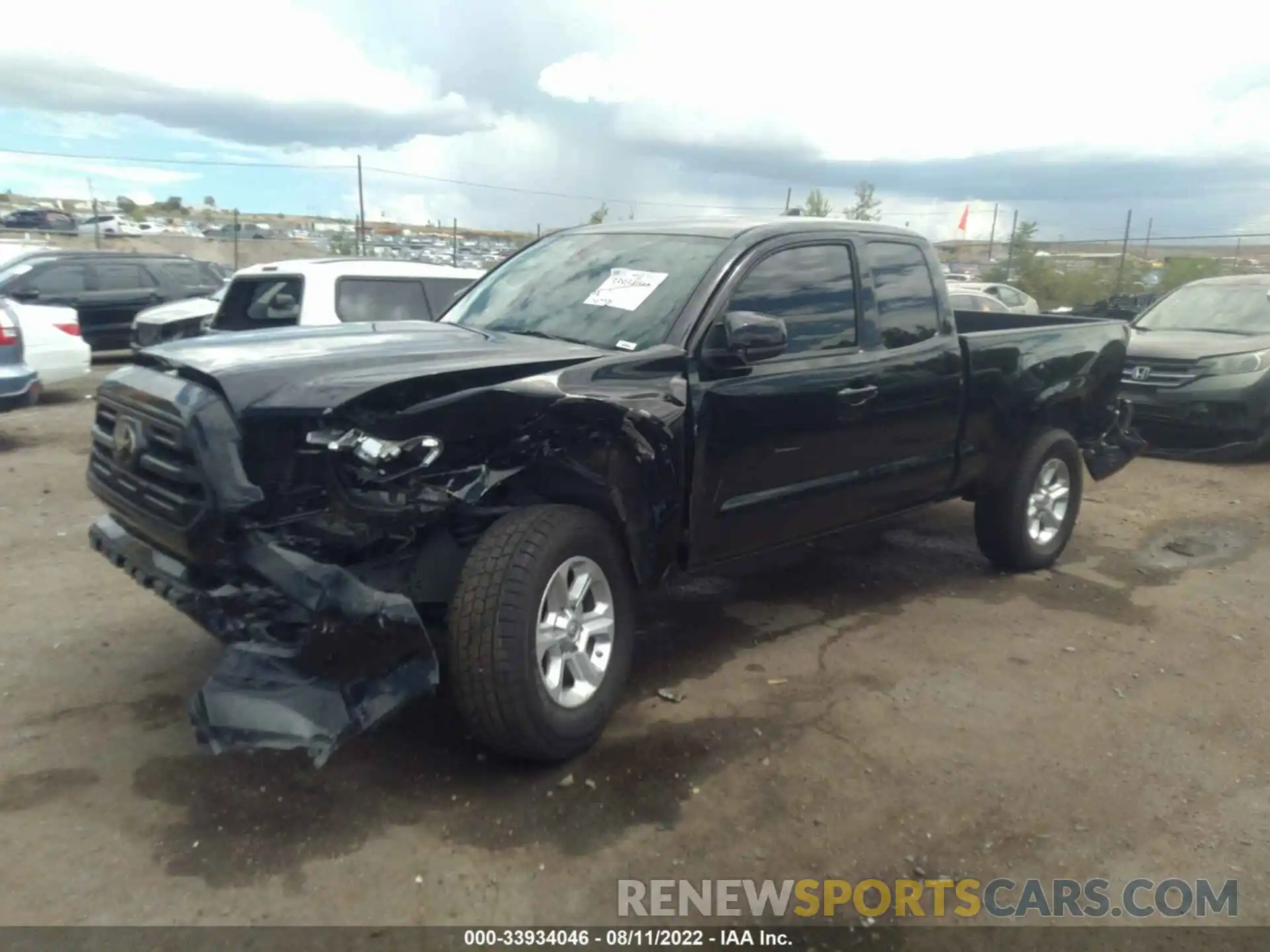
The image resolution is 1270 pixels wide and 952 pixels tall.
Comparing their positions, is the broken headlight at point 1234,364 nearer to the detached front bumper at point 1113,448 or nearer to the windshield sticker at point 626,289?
the detached front bumper at point 1113,448

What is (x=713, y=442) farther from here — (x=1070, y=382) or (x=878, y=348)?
(x=1070, y=382)

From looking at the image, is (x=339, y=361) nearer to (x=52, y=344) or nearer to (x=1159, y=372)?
(x=52, y=344)

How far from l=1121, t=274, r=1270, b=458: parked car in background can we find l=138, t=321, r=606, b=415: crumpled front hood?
7307 millimetres

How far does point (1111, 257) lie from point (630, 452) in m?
25.5

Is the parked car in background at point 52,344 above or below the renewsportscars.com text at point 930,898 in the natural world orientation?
above

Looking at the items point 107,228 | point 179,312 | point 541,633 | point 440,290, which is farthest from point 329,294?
point 107,228

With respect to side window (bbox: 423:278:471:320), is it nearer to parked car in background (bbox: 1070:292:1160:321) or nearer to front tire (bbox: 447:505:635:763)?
front tire (bbox: 447:505:635:763)

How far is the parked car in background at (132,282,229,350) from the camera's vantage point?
11.7 metres

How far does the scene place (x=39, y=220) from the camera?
36.4m

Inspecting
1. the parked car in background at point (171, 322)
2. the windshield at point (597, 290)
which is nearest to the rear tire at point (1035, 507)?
the windshield at point (597, 290)

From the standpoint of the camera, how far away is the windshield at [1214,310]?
9.96 meters

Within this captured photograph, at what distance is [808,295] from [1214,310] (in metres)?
7.68

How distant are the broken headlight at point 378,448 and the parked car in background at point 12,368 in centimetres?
663

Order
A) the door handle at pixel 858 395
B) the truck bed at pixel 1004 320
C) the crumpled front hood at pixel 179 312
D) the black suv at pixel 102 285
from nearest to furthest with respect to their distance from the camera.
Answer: the door handle at pixel 858 395 → the truck bed at pixel 1004 320 → the crumpled front hood at pixel 179 312 → the black suv at pixel 102 285
